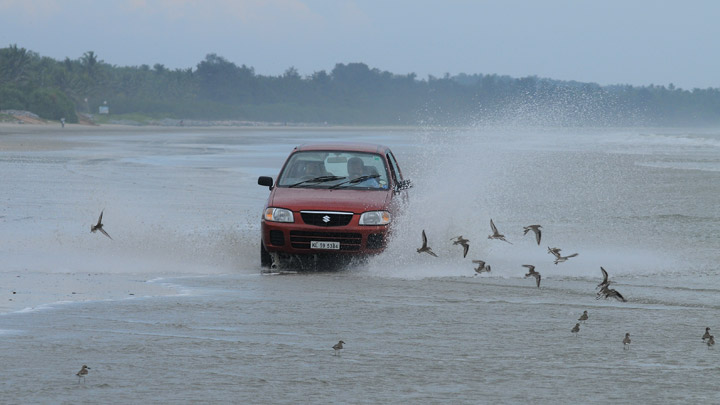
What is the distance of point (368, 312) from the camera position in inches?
359

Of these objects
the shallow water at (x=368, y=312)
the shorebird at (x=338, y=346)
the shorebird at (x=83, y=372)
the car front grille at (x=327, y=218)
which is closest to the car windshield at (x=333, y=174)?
the shallow water at (x=368, y=312)

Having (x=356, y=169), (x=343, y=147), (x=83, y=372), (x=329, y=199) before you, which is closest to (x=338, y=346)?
(x=83, y=372)

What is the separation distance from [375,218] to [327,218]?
1.85ft

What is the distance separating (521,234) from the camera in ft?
54.0

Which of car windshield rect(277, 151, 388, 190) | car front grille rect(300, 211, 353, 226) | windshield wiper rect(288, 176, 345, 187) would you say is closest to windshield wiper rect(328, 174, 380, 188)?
car windshield rect(277, 151, 388, 190)

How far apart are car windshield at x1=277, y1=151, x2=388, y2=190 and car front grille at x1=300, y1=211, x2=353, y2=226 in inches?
32.8

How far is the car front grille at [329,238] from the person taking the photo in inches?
467

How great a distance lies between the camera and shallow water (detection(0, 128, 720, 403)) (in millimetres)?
6367

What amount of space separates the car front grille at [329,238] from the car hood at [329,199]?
28cm

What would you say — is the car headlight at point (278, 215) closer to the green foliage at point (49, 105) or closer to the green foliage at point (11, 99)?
the green foliage at point (11, 99)

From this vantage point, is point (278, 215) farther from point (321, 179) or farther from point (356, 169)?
point (356, 169)

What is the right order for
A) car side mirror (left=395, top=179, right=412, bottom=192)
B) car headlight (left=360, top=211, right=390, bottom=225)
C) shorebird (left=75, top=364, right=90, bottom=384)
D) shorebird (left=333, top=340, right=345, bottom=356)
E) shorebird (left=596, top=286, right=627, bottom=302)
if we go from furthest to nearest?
car side mirror (left=395, top=179, right=412, bottom=192), car headlight (left=360, top=211, right=390, bottom=225), shorebird (left=596, top=286, right=627, bottom=302), shorebird (left=333, top=340, right=345, bottom=356), shorebird (left=75, top=364, right=90, bottom=384)

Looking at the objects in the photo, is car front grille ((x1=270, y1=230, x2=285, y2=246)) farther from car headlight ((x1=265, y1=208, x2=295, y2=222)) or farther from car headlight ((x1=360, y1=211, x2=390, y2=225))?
car headlight ((x1=360, y1=211, x2=390, y2=225))

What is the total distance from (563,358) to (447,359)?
0.82m
